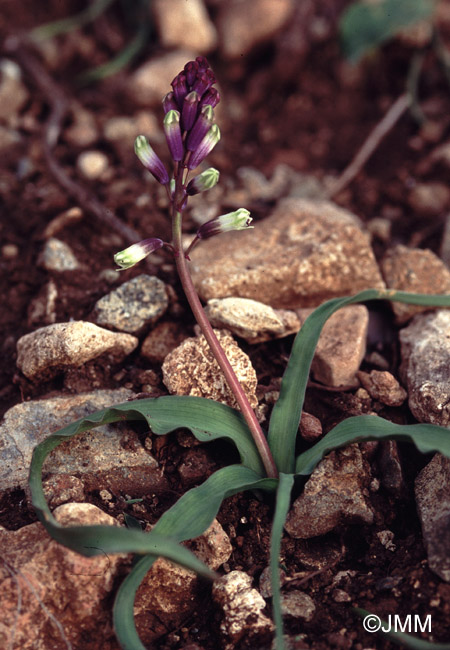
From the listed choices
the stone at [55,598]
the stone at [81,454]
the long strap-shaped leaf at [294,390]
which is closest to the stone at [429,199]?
the long strap-shaped leaf at [294,390]

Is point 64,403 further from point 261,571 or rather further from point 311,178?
point 311,178

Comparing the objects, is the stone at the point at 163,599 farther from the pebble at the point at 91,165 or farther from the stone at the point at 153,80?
the stone at the point at 153,80

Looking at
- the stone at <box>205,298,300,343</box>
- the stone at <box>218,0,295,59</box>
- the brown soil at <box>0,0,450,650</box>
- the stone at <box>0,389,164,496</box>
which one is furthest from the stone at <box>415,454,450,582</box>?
the stone at <box>218,0,295,59</box>

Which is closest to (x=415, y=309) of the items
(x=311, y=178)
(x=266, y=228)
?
(x=266, y=228)

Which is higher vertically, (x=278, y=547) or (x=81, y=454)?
(x=81, y=454)

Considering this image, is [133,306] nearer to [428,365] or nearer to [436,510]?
[428,365]

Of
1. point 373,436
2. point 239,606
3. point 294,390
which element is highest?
point 294,390

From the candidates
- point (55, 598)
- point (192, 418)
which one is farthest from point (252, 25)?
point (55, 598)
